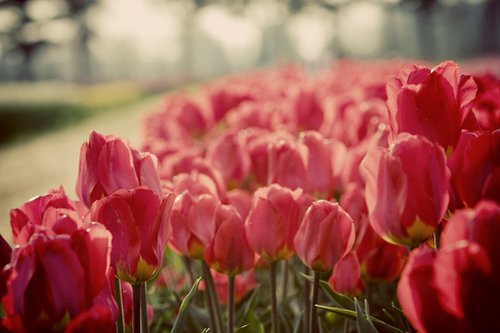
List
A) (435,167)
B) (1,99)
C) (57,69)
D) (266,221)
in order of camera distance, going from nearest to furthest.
→ (435,167) < (266,221) < (1,99) < (57,69)

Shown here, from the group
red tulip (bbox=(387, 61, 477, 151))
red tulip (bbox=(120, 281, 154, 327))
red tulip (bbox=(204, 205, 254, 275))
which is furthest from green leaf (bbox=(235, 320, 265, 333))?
red tulip (bbox=(387, 61, 477, 151))

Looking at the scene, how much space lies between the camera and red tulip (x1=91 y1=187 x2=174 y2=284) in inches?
37.4

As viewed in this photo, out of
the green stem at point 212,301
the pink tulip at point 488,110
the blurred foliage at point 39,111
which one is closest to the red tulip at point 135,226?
the green stem at point 212,301

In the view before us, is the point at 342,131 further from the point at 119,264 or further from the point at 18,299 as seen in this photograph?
the point at 18,299

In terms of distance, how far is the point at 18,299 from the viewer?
0.78 metres

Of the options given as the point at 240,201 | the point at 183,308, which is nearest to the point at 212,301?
the point at 240,201

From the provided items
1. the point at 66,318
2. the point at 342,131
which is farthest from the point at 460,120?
the point at 342,131

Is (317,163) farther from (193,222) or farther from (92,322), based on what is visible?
(92,322)

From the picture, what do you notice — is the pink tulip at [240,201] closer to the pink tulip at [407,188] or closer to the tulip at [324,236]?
the tulip at [324,236]

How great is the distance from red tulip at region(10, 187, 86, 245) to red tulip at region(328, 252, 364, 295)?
20.2 inches

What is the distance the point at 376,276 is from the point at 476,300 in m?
0.67

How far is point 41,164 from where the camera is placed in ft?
41.8

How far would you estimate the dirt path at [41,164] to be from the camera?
9.15 metres

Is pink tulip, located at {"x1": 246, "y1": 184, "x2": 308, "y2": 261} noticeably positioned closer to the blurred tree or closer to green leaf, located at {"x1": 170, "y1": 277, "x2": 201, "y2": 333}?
green leaf, located at {"x1": 170, "y1": 277, "x2": 201, "y2": 333}
